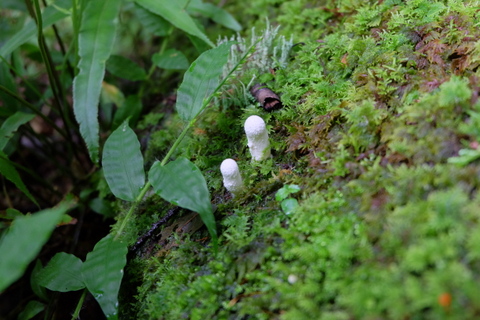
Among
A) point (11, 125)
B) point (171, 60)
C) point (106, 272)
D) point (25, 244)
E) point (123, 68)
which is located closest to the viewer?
point (25, 244)

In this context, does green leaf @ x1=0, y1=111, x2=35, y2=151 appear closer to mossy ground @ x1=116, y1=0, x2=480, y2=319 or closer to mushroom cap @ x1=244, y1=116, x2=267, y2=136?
mossy ground @ x1=116, y1=0, x2=480, y2=319

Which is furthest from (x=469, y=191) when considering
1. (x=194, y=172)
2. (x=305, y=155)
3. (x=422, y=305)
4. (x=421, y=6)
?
(x=421, y=6)

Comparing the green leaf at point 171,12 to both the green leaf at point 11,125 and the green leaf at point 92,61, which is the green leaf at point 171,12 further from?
the green leaf at point 11,125

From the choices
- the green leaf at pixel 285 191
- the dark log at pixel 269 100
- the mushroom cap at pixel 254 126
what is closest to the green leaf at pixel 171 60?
the dark log at pixel 269 100

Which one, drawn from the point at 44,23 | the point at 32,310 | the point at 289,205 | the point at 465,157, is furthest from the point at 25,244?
the point at 44,23

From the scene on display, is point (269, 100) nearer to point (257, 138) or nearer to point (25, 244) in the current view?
point (257, 138)
